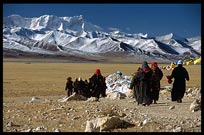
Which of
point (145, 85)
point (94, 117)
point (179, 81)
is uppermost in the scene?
point (179, 81)

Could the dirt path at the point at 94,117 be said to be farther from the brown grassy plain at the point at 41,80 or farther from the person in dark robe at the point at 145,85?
the brown grassy plain at the point at 41,80

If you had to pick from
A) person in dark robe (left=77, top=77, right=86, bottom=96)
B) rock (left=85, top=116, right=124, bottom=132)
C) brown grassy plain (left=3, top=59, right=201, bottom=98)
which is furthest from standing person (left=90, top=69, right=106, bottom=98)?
rock (left=85, top=116, right=124, bottom=132)

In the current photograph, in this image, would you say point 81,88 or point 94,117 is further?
point 81,88

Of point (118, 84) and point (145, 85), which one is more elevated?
point (145, 85)

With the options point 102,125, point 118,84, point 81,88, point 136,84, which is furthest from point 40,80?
point 102,125

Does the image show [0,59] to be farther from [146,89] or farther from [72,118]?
[146,89]

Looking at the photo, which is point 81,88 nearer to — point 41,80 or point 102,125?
point 102,125

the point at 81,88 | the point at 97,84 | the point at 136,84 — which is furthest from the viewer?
the point at 81,88

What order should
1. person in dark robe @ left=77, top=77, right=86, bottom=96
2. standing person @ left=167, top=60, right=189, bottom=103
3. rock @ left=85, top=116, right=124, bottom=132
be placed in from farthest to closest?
person in dark robe @ left=77, top=77, right=86, bottom=96
standing person @ left=167, top=60, right=189, bottom=103
rock @ left=85, top=116, right=124, bottom=132

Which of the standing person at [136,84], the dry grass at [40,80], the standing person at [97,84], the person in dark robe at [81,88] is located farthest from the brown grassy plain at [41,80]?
the standing person at [136,84]

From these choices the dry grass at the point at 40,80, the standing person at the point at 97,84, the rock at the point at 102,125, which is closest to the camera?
the rock at the point at 102,125

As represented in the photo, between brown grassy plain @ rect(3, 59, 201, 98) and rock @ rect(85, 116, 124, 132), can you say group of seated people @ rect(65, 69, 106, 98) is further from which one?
rock @ rect(85, 116, 124, 132)

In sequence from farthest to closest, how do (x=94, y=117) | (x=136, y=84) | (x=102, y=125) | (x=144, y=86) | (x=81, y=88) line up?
(x=81, y=88), (x=136, y=84), (x=144, y=86), (x=94, y=117), (x=102, y=125)

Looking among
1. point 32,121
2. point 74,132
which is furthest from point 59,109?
point 74,132
